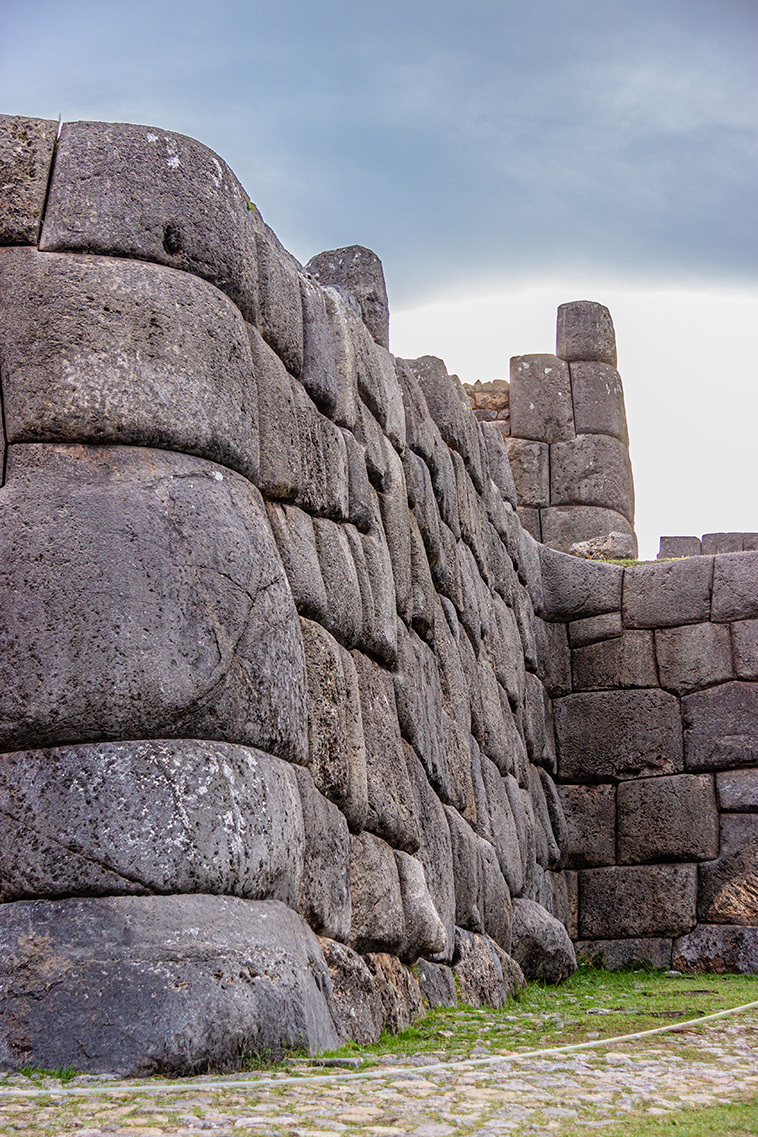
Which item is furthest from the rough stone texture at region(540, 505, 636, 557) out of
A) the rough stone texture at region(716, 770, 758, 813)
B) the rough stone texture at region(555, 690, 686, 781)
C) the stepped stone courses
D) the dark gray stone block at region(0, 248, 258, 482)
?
the dark gray stone block at region(0, 248, 258, 482)

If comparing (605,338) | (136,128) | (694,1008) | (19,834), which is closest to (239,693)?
(19,834)

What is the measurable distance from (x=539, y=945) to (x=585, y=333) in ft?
30.0

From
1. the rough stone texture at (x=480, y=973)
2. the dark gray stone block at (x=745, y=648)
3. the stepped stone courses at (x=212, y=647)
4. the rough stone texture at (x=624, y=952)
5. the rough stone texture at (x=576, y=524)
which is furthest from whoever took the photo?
the rough stone texture at (x=576, y=524)

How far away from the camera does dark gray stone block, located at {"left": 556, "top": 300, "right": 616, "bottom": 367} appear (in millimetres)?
15430

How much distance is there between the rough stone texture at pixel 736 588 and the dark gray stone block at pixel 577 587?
0.85m

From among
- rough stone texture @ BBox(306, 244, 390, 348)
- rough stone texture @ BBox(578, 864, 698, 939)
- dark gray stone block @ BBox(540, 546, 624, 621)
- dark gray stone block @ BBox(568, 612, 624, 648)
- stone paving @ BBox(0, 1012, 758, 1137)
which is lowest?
stone paving @ BBox(0, 1012, 758, 1137)

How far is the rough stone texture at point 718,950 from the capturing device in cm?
943

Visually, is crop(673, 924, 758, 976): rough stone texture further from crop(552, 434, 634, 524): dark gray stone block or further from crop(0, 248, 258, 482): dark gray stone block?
crop(0, 248, 258, 482): dark gray stone block

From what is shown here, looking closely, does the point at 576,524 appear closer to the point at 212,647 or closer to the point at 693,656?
the point at 693,656

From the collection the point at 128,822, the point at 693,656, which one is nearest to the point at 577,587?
the point at 693,656

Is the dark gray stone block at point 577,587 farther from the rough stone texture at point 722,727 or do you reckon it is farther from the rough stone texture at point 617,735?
the rough stone texture at point 722,727

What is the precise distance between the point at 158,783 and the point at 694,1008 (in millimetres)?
3629

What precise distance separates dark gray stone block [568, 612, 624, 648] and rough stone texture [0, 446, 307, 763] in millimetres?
7053

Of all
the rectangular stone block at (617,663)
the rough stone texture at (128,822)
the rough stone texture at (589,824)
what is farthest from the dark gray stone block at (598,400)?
the rough stone texture at (128,822)
